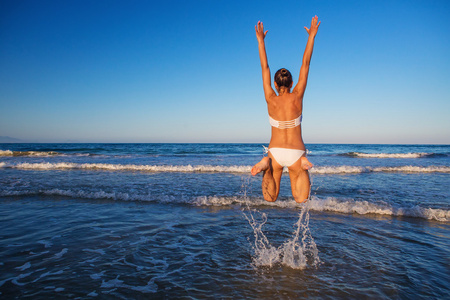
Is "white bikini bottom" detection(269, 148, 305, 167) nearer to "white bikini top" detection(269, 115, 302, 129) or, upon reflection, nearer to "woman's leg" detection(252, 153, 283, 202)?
"woman's leg" detection(252, 153, 283, 202)

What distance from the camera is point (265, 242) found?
5070mm

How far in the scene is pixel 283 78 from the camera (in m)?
4.13

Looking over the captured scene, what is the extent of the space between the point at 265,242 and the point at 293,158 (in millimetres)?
1980

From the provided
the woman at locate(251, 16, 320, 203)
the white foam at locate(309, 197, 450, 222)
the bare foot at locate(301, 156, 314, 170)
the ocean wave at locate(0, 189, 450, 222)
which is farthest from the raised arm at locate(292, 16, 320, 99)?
the white foam at locate(309, 197, 450, 222)

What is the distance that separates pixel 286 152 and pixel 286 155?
52mm

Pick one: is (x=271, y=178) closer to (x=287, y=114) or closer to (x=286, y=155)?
(x=286, y=155)

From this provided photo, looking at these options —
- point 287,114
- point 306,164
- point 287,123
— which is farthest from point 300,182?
point 287,114

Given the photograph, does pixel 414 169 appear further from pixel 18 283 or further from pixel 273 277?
pixel 18 283

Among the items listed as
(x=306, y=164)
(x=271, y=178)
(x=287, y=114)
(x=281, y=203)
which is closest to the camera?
(x=306, y=164)

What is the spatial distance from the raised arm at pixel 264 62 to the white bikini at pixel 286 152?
464 mm

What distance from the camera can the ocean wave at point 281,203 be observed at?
7145mm

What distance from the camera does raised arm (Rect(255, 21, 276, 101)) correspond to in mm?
4070

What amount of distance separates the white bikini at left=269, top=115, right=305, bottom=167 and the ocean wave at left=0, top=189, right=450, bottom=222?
4032 mm

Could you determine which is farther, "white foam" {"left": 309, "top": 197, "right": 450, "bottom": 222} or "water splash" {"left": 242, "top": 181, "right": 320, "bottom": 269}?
"white foam" {"left": 309, "top": 197, "right": 450, "bottom": 222}
